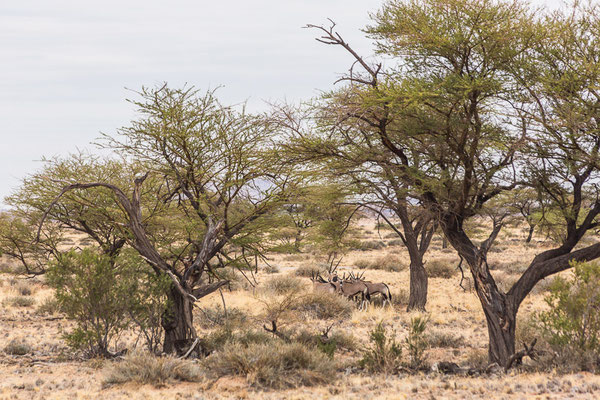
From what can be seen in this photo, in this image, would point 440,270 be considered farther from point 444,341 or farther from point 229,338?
point 229,338

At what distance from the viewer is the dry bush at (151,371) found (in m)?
8.37

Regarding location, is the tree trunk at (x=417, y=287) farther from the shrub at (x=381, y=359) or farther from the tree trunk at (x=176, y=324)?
the tree trunk at (x=176, y=324)

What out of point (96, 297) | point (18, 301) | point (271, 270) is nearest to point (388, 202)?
point (96, 297)

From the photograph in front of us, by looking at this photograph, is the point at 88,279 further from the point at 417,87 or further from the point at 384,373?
the point at 417,87

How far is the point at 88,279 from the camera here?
1050 cm

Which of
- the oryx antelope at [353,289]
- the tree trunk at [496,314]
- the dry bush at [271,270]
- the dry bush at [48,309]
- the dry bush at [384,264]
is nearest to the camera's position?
the tree trunk at [496,314]

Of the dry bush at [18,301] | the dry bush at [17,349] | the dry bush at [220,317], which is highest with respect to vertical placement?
the dry bush at [220,317]

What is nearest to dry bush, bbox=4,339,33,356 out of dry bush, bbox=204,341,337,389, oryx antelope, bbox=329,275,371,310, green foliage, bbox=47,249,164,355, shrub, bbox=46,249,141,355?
shrub, bbox=46,249,141,355

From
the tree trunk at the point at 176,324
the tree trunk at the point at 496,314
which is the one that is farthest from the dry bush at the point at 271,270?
the tree trunk at the point at 496,314

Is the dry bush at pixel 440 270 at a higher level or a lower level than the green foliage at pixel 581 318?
lower

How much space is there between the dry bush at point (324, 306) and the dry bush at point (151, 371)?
26.5 ft

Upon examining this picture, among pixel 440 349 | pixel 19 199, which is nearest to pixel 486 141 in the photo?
pixel 440 349

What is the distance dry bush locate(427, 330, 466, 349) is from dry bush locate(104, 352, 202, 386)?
6354 millimetres

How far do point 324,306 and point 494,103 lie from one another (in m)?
8.97
